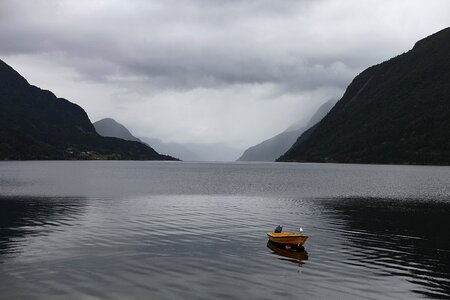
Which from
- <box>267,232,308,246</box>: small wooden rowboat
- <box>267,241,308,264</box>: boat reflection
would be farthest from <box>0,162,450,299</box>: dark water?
<box>267,232,308,246</box>: small wooden rowboat

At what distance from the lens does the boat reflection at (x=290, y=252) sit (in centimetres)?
4184

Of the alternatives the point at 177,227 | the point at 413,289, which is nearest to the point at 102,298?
the point at 413,289

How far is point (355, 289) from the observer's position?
32.3 m

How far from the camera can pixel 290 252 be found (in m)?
44.9

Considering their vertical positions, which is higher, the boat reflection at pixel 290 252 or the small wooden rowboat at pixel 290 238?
the small wooden rowboat at pixel 290 238

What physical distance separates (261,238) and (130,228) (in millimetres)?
18271

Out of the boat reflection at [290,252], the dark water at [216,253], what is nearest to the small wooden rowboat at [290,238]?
the boat reflection at [290,252]

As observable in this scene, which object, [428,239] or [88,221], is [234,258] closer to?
[428,239]

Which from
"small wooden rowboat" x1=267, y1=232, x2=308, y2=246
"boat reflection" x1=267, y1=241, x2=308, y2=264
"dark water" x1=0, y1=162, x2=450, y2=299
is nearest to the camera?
"dark water" x1=0, y1=162, x2=450, y2=299

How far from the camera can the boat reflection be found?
137ft

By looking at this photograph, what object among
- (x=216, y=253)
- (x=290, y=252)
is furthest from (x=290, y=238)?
(x=216, y=253)

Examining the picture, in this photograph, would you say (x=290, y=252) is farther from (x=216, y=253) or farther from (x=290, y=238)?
(x=216, y=253)

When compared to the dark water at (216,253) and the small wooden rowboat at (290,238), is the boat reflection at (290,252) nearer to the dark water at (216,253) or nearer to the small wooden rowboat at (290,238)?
the dark water at (216,253)

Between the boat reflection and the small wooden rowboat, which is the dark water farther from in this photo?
the small wooden rowboat
